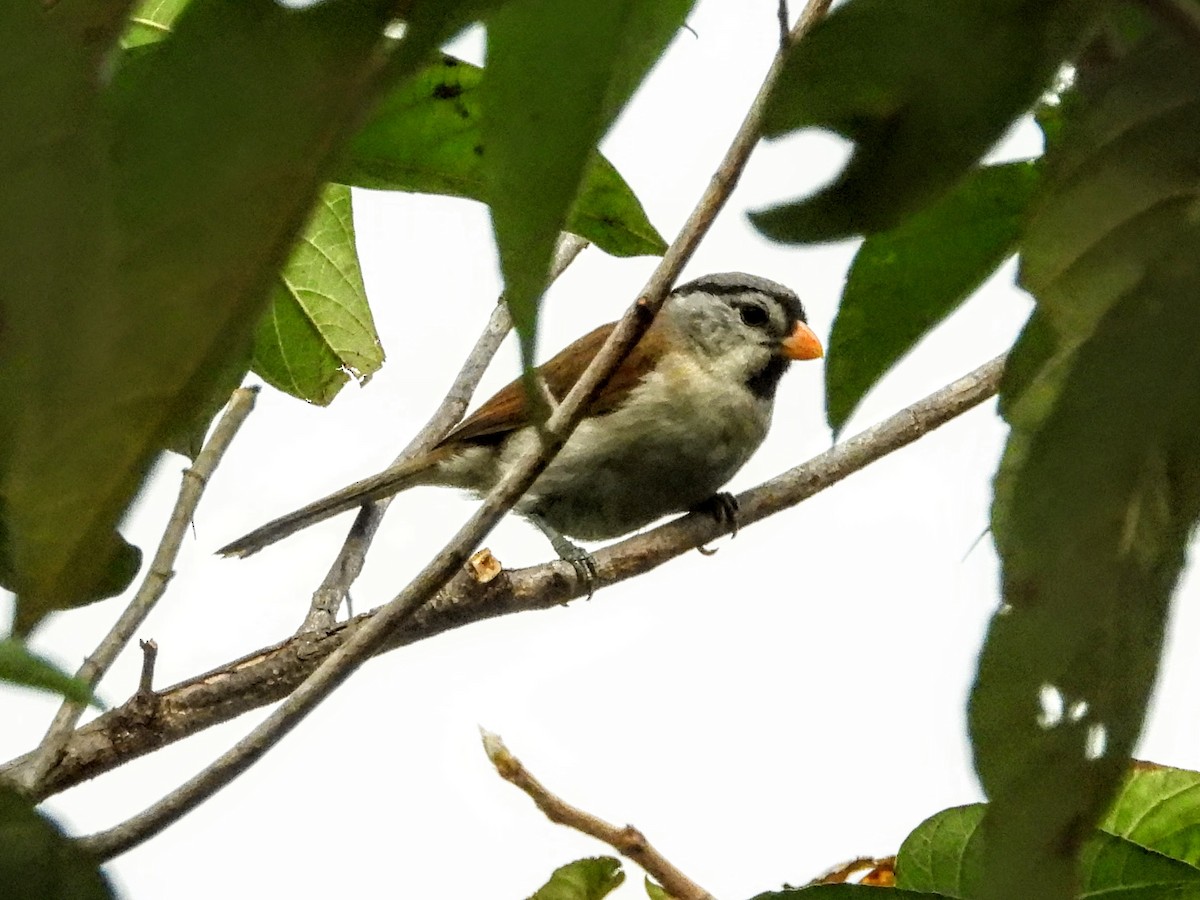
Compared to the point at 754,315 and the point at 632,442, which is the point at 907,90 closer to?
the point at 632,442

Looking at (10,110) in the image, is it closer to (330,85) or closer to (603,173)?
(330,85)

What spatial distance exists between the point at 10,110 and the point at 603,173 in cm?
95

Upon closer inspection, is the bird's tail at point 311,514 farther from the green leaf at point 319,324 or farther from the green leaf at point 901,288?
the green leaf at point 901,288

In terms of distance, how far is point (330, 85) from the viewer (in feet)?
1.94

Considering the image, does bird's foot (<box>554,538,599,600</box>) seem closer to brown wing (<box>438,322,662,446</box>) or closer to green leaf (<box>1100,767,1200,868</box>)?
brown wing (<box>438,322,662,446</box>)

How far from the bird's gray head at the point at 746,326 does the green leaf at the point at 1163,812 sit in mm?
3317

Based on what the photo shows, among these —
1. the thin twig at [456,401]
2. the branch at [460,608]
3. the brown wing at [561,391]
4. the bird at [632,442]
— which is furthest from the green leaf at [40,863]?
the brown wing at [561,391]

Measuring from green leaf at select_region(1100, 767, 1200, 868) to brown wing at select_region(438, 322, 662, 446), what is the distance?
3129 millimetres

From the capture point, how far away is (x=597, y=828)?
6.61ft

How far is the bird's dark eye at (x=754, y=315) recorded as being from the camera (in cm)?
523

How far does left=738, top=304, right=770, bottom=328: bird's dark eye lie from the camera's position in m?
5.23

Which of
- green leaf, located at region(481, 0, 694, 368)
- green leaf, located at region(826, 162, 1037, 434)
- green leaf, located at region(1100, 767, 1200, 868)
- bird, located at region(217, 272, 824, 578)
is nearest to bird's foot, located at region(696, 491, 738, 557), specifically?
bird, located at region(217, 272, 824, 578)

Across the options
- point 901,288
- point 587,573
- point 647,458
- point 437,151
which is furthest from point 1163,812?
point 647,458

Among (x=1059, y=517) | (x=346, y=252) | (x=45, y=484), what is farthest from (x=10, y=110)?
(x=346, y=252)
